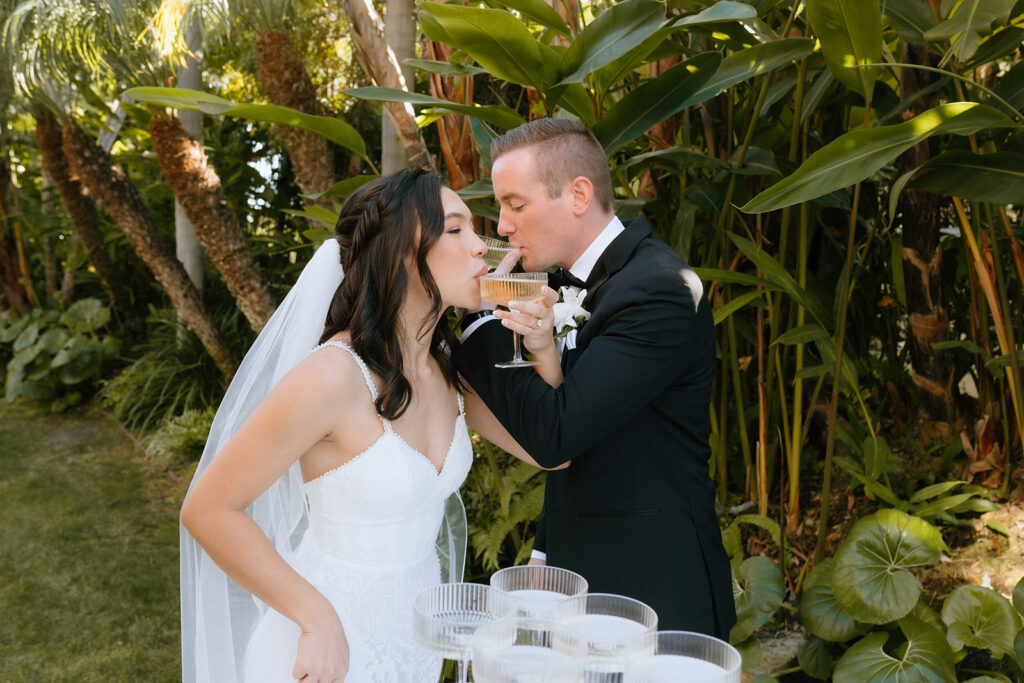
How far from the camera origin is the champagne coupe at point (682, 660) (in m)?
1.00

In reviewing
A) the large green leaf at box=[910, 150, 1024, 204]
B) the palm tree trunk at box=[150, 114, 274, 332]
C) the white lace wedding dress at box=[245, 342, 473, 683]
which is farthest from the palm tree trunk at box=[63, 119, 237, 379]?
the large green leaf at box=[910, 150, 1024, 204]

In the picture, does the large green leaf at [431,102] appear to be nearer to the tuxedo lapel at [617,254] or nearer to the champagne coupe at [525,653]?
the tuxedo lapel at [617,254]

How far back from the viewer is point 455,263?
1.88 meters

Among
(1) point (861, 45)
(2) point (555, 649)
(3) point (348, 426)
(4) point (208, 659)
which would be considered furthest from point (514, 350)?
(1) point (861, 45)

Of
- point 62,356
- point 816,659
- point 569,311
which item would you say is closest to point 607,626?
point 569,311

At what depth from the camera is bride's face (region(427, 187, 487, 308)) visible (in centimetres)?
188

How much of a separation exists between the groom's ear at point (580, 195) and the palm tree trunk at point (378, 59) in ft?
4.28

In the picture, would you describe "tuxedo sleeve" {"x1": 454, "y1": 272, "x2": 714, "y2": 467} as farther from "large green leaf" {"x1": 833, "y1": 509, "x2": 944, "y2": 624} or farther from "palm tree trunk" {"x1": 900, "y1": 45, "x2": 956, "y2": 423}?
"palm tree trunk" {"x1": 900, "y1": 45, "x2": 956, "y2": 423}

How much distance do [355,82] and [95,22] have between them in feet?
9.48

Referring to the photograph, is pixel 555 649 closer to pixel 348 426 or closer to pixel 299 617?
pixel 299 617

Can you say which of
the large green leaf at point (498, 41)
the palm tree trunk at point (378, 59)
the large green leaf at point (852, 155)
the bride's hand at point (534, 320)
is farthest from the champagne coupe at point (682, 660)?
the palm tree trunk at point (378, 59)

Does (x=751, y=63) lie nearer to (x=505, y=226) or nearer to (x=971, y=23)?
(x=971, y=23)

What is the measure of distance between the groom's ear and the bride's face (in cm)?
29

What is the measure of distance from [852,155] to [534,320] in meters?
0.93
